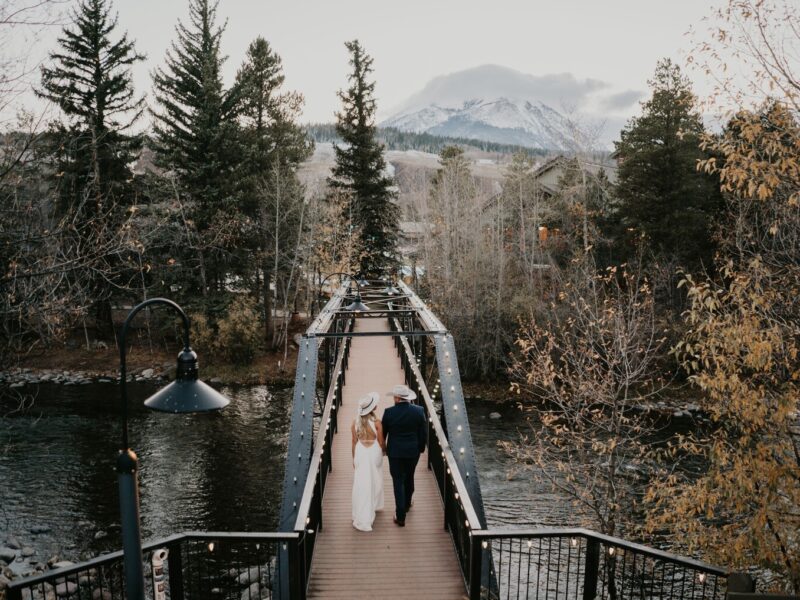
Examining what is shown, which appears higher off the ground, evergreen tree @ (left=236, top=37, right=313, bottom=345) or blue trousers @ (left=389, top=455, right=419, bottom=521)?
evergreen tree @ (left=236, top=37, right=313, bottom=345)

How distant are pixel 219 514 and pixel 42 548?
399cm

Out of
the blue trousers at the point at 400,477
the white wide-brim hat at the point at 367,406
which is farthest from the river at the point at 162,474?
the white wide-brim hat at the point at 367,406

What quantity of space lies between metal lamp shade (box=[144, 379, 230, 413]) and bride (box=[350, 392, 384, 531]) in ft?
10.4

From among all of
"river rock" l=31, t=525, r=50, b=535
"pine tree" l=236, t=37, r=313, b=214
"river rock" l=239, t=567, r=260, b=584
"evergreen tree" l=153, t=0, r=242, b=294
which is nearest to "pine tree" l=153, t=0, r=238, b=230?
"evergreen tree" l=153, t=0, r=242, b=294

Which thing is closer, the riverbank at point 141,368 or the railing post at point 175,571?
the railing post at point 175,571

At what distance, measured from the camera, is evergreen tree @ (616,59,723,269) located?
2648cm

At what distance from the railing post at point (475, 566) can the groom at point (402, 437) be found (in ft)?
4.97

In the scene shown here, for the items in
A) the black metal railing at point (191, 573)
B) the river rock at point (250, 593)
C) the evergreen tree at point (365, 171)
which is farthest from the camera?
the evergreen tree at point (365, 171)

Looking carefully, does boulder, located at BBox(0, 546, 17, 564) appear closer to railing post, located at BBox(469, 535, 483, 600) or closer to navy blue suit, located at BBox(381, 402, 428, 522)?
navy blue suit, located at BBox(381, 402, 428, 522)

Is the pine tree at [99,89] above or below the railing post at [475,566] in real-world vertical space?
above

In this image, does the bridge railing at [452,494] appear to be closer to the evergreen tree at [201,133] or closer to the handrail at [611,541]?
the handrail at [611,541]

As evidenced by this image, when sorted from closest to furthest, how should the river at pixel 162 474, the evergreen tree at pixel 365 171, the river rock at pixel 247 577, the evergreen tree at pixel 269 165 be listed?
1. the river rock at pixel 247 577
2. the river at pixel 162 474
3. the evergreen tree at pixel 269 165
4. the evergreen tree at pixel 365 171

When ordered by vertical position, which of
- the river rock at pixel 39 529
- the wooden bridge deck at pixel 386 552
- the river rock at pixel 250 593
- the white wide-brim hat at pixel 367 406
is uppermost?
the white wide-brim hat at pixel 367 406

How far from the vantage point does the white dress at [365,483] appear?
7047 mm
